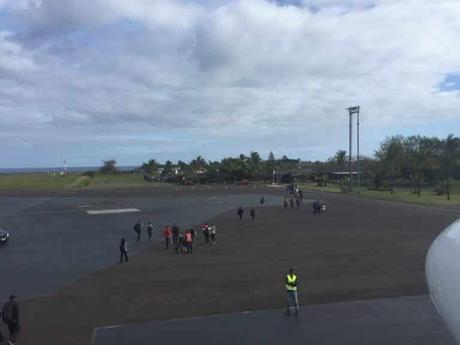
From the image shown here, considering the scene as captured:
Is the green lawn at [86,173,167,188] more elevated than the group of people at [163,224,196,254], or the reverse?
the green lawn at [86,173,167,188]

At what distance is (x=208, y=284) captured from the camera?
17953mm

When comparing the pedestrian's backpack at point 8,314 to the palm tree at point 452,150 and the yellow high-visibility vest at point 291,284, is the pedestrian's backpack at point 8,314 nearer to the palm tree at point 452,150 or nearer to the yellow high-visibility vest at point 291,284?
the yellow high-visibility vest at point 291,284

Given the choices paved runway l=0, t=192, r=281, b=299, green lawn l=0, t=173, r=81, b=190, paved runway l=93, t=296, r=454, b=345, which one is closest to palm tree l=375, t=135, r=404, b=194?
paved runway l=0, t=192, r=281, b=299

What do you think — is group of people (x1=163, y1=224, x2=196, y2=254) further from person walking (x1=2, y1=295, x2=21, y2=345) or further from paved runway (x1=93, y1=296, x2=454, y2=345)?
person walking (x1=2, y1=295, x2=21, y2=345)

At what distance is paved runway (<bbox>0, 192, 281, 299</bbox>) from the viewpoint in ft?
65.2

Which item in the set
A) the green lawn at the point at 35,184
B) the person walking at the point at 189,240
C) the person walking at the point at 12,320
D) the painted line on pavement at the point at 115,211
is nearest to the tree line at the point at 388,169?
the green lawn at the point at 35,184

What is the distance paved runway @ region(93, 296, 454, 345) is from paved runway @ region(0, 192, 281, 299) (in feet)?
20.0

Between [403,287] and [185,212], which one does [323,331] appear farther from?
[185,212]

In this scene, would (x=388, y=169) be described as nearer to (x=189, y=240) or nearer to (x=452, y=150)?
(x=452, y=150)

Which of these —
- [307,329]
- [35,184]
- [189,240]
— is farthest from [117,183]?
[307,329]

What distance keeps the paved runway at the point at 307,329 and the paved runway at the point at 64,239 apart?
6.09 m

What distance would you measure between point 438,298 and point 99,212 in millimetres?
45946

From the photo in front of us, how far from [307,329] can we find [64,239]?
2165 centimetres

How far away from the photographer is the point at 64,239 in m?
31.4
